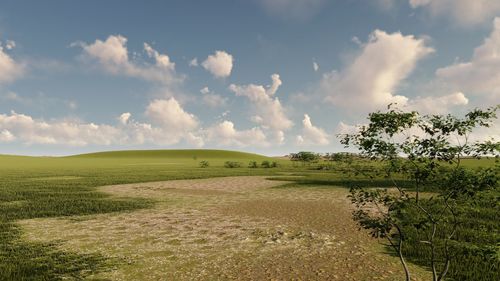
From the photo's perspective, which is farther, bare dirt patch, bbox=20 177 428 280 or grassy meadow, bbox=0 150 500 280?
bare dirt patch, bbox=20 177 428 280

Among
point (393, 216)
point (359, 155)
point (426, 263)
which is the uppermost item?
point (359, 155)

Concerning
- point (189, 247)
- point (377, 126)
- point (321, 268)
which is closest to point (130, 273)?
point (189, 247)

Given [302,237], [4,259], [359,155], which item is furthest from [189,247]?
[359,155]

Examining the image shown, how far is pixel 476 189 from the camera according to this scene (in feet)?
23.7

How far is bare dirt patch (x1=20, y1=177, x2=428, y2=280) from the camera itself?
1204cm

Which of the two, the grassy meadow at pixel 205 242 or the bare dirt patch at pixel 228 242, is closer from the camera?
the grassy meadow at pixel 205 242

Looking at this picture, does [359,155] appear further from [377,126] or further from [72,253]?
[72,253]

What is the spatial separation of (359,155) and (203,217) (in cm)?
1491

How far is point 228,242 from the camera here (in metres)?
15.7

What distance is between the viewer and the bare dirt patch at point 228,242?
1204cm

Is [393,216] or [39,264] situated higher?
[393,216]

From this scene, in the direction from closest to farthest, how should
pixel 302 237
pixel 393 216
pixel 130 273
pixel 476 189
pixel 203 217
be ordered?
pixel 476 189 → pixel 393 216 → pixel 130 273 → pixel 302 237 → pixel 203 217

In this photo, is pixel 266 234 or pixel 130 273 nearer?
pixel 130 273

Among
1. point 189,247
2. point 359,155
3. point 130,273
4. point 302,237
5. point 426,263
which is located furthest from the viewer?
point 302,237
